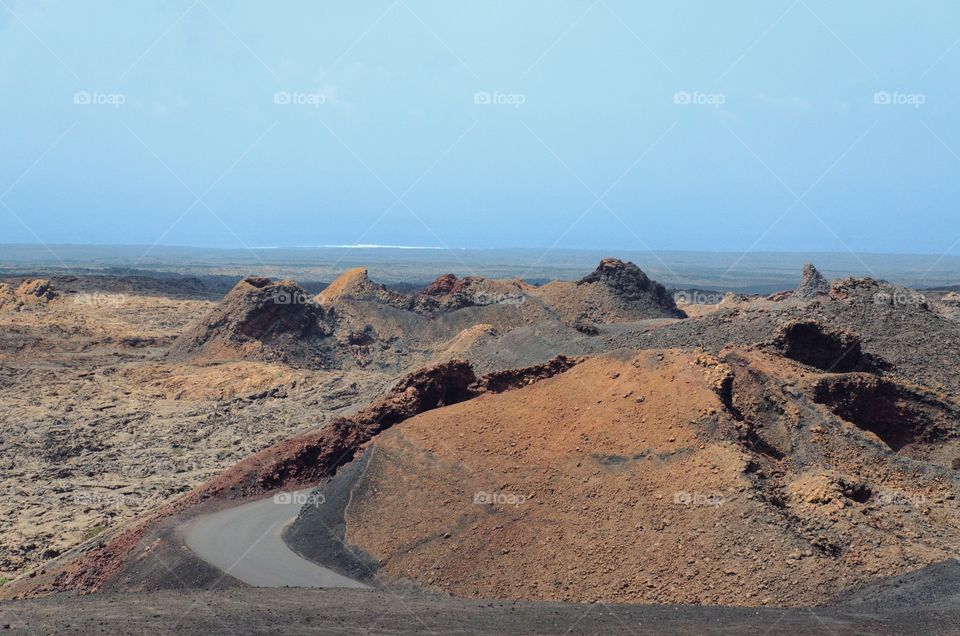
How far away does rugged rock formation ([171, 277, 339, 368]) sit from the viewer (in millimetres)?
44750

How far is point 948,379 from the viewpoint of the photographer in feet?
78.0

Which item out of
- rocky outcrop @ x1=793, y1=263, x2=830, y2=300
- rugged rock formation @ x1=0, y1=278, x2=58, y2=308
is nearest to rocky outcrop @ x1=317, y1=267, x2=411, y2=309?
rugged rock formation @ x1=0, y1=278, x2=58, y2=308

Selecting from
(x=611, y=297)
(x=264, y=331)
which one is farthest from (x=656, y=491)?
(x=611, y=297)

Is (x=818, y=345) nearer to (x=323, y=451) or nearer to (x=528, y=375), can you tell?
(x=528, y=375)

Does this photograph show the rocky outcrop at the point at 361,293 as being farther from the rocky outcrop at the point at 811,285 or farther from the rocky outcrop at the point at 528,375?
the rocky outcrop at the point at 528,375

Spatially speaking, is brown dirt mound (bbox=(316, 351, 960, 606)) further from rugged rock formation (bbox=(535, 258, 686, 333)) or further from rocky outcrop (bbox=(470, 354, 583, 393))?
rugged rock formation (bbox=(535, 258, 686, 333))

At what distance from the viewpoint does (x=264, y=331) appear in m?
45.9

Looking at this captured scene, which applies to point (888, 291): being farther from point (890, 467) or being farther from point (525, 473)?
point (525, 473)

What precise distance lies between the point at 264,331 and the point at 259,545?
2807cm

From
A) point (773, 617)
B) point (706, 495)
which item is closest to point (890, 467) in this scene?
point (706, 495)

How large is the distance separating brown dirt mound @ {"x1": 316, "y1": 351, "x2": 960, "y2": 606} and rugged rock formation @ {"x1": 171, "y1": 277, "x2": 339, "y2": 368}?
2574 cm

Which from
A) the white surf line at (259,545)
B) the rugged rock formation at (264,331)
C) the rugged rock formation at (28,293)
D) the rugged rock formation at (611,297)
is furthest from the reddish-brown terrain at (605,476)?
the rugged rock formation at (28,293)

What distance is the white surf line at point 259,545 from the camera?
17062 mm

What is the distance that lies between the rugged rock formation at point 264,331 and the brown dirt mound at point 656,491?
25.7 meters
